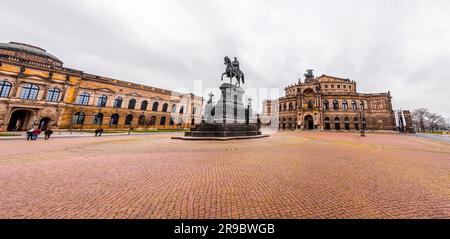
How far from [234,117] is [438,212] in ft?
43.7

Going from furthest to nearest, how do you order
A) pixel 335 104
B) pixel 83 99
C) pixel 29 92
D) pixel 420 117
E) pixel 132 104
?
pixel 420 117, pixel 335 104, pixel 132 104, pixel 83 99, pixel 29 92

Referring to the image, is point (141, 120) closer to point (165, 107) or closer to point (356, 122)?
point (165, 107)

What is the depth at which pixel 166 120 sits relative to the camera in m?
40.7

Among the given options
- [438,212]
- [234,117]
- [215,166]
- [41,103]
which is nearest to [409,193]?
[438,212]

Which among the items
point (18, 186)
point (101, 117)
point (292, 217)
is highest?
point (101, 117)

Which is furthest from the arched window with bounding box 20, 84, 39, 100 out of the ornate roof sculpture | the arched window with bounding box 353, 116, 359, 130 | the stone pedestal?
the arched window with bounding box 353, 116, 359, 130

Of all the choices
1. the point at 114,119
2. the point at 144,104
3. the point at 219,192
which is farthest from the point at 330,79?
→ the point at 114,119

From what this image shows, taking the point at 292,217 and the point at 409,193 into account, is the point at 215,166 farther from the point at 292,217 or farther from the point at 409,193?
the point at 409,193

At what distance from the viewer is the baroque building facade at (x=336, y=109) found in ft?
Answer: 147

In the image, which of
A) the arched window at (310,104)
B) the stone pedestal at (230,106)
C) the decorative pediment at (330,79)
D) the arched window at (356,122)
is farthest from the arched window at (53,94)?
the arched window at (356,122)

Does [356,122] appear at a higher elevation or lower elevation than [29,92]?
lower

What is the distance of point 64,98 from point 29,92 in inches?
159

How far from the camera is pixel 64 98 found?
27.2 meters

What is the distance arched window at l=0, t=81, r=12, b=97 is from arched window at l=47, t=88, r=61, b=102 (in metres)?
4.10
